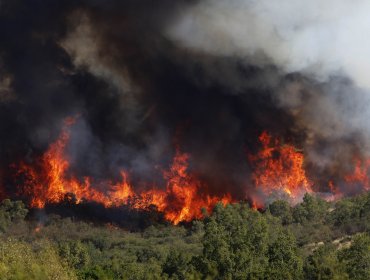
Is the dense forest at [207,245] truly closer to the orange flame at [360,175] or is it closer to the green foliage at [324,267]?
the green foliage at [324,267]

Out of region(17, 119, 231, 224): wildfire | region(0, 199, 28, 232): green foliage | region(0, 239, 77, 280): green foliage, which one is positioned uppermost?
region(17, 119, 231, 224): wildfire

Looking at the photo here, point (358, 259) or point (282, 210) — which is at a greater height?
point (282, 210)

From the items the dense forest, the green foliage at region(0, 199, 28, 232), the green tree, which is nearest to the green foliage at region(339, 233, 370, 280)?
the dense forest

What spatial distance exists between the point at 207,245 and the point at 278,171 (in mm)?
50899

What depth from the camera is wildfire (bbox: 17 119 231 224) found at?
11006cm

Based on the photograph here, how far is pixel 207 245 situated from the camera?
6294 centimetres

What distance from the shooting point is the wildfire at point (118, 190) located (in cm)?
11006

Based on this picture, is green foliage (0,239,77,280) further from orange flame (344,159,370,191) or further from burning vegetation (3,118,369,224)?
orange flame (344,159,370,191)

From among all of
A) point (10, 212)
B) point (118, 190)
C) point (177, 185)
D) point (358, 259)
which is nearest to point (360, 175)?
point (177, 185)

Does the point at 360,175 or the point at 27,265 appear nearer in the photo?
the point at 27,265

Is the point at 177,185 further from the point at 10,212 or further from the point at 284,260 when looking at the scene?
the point at 284,260

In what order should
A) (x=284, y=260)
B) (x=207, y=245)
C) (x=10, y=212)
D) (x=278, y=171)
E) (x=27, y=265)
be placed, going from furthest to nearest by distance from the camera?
(x=278, y=171)
(x=10, y=212)
(x=207, y=245)
(x=284, y=260)
(x=27, y=265)

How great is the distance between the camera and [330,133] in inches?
4254

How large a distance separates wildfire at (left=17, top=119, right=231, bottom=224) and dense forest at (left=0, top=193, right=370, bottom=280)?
406 cm
